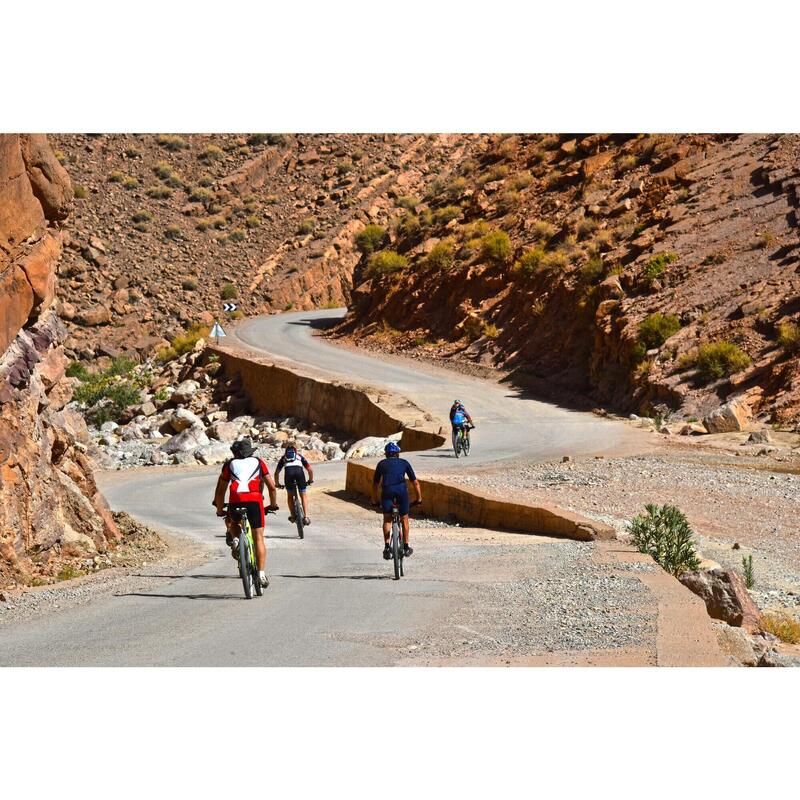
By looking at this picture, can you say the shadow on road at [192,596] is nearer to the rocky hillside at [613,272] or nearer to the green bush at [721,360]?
the rocky hillside at [613,272]

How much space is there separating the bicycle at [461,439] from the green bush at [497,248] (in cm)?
2433

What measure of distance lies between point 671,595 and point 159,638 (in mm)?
5027

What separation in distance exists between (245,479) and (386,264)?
4751 cm

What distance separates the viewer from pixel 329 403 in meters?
41.0

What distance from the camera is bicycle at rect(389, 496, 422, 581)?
12812 mm

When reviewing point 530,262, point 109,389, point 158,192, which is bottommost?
point 109,389

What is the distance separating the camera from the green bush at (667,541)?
47.2 ft

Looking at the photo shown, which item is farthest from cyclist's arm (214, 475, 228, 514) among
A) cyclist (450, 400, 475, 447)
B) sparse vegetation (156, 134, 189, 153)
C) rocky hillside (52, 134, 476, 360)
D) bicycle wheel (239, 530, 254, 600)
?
sparse vegetation (156, 134, 189, 153)

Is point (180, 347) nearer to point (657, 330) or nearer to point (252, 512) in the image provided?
point (657, 330)

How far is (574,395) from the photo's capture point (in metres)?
41.7

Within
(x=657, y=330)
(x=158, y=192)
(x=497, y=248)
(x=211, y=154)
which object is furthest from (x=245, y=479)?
(x=211, y=154)

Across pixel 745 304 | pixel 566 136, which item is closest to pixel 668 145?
pixel 566 136

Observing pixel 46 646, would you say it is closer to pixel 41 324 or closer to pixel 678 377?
pixel 41 324

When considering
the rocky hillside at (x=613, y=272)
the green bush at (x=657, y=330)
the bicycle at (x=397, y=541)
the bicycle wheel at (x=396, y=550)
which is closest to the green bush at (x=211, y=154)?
the rocky hillside at (x=613, y=272)
